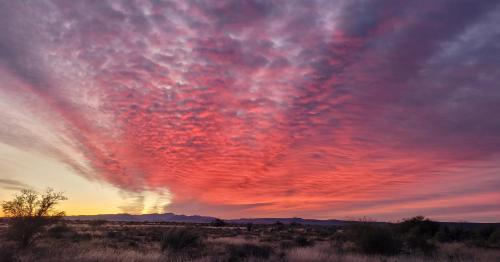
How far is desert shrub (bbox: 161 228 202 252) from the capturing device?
25366 mm

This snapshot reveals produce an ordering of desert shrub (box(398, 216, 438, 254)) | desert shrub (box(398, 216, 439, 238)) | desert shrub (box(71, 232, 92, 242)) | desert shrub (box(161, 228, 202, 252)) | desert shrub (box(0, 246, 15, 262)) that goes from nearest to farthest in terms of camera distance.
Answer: desert shrub (box(0, 246, 15, 262))
desert shrub (box(161, 228, 202, 252))
desert shrub (box(398, 216, 438, 254))
desert shrub (box(71, 232, 92, 242))
desert shrub (box(398, 216, 439, 238))

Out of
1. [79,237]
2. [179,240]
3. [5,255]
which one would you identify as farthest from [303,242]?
[5,255]

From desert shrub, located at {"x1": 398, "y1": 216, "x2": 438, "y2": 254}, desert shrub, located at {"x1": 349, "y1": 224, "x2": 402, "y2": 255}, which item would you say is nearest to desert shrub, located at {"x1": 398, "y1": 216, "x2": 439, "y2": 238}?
desert shrub, located at {"x1": 398, "y1": 216, "x2": 438, "y2": 254}

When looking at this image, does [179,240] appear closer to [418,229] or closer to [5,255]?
[5,255]

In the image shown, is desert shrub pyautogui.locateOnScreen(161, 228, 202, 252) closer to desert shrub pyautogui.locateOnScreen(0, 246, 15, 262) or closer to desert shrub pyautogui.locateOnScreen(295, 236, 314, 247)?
desert shrub pyautogui.locateOnScreen(0, 246, 15, 262)

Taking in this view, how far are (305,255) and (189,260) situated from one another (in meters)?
5.97

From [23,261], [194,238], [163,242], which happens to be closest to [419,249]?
[194,238]

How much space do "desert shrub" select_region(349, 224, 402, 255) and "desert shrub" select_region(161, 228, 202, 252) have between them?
1109 cm

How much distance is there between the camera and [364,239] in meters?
25.3

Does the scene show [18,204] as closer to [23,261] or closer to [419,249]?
[23,261]

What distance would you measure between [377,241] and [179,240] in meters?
12.8

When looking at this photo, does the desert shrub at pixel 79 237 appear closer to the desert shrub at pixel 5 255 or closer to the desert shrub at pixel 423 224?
the desert shrub at pixel 5 255

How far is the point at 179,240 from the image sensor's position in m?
25.5

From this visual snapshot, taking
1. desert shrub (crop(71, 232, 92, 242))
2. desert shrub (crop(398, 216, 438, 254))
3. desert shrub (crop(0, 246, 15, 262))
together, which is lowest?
desert shrub (crop(0, 246, 15, 262))
